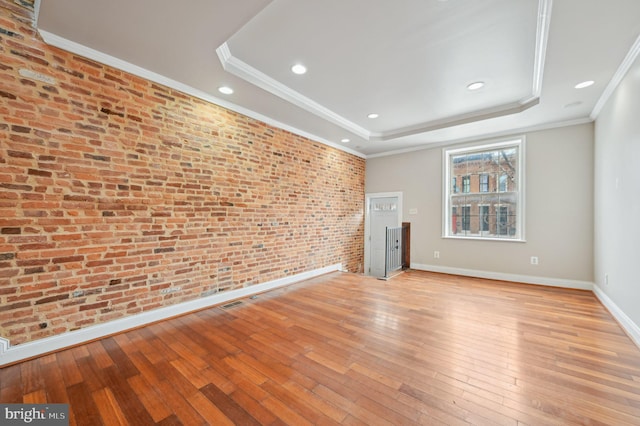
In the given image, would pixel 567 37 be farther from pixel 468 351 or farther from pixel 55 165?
pixel 55 165

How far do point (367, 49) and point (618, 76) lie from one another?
111 inches

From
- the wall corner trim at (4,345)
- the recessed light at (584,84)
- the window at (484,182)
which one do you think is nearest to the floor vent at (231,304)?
the wall corner trim at (4,345)

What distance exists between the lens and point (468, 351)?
7.41ft

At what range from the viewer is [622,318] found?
2.75 meters

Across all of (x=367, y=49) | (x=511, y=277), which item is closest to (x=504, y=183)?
(x=511, y=277)

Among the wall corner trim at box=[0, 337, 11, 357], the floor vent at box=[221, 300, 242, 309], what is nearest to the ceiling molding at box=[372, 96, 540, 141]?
the floor vent at box=[221, 300, 242, 309]

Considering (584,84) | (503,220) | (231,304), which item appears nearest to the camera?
(584,84)

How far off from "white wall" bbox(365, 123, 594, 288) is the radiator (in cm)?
73

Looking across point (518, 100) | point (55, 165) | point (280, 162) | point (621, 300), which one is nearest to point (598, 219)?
point (621, 300)

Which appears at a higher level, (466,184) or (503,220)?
(466,184)

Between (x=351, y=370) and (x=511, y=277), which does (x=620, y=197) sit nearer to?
(x=511, y=277)

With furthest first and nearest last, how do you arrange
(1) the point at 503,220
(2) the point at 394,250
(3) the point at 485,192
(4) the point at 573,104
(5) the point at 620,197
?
1. (2) the point at 394,250
2. (3) the point at 485,192
3. (1) the point at 503,220
4. (4) the point at 573,104
5. (5) the point at 620,197

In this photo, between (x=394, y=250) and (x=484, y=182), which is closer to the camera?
(x=484, y=182)

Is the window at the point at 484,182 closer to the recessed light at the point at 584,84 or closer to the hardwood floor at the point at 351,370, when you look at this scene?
the recessed light at the point at 584,84
